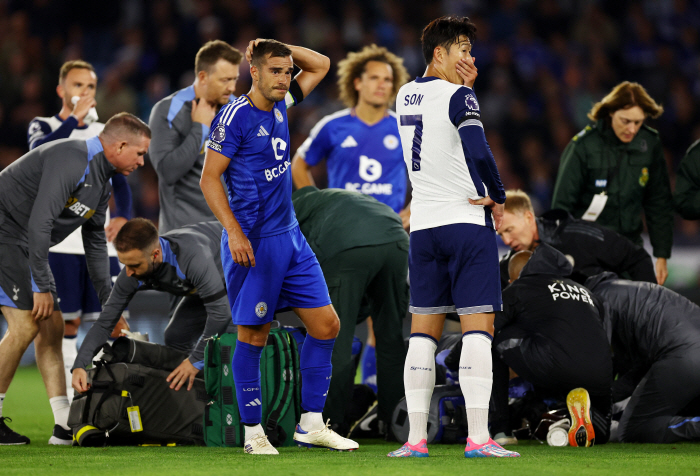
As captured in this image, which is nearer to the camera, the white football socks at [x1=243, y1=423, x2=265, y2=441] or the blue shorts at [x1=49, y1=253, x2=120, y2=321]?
the white football socks at [x1=243, y1=423, x2=265, y2=441]

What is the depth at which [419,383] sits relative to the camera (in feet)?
13.5

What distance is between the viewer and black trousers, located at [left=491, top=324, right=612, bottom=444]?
4777 millimetres

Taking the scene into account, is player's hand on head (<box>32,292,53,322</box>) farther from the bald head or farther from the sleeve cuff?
A: the bald head

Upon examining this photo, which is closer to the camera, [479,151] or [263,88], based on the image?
[479,151]

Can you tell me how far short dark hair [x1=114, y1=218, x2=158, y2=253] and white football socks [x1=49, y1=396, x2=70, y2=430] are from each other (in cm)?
122

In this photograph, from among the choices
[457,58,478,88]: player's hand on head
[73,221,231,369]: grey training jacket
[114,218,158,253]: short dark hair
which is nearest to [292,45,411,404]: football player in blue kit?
[73,221,231,369]: grey training jacket

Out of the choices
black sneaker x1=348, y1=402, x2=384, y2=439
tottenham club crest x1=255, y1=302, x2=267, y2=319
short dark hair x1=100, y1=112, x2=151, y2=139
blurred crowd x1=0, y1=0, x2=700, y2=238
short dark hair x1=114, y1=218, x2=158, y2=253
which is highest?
blurred crowd x1=0, y1=0, x2=700, y2=238

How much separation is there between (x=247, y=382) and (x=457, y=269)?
4.11 ft

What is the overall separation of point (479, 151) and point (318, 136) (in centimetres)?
351

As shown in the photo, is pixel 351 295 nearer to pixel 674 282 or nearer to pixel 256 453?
pixel 256 453

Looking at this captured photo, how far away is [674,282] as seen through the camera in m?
10.3

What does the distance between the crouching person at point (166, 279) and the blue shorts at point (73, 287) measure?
3.50 feet

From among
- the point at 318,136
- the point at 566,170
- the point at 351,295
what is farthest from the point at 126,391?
the point at 566,170

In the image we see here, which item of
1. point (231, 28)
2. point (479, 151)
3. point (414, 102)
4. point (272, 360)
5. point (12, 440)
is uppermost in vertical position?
point (231, 28)
